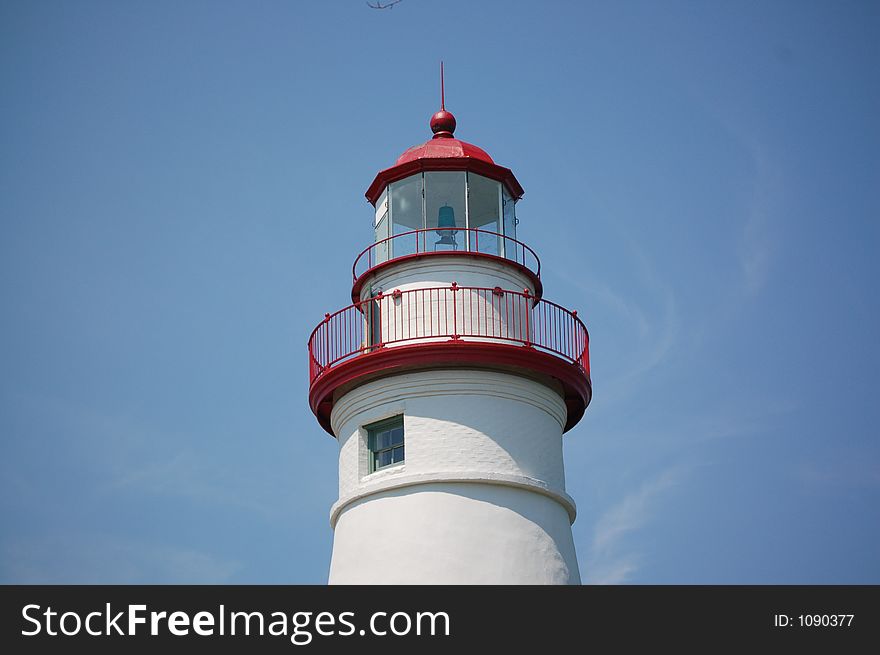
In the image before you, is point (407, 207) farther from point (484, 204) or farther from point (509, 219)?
point (509, 219)

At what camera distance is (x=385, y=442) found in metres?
30.2

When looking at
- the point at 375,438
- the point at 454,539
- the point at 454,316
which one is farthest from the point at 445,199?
the point at 454,539

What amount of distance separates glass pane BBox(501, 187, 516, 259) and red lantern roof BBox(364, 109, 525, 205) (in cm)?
15

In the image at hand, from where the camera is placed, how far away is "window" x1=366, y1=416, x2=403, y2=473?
29984mm

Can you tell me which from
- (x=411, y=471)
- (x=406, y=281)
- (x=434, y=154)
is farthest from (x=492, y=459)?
(x=434, y=154)

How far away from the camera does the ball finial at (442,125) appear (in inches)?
1298

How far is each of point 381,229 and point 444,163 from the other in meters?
1.71

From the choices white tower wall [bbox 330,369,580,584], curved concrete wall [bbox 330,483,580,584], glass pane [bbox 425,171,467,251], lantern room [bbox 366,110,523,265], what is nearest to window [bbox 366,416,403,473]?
white tower wall [bbox 330,369,580,584]

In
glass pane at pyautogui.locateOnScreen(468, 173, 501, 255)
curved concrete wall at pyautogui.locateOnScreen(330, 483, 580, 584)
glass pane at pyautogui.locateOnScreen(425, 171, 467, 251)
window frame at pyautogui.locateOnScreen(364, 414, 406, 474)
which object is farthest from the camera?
glass pane at pyautogui.locateOnScreen(468, 173, 501, 255)

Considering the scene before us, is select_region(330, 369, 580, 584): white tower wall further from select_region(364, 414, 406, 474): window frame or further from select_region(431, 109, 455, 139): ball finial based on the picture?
select_region(431, 109, 455, 139): ball finial

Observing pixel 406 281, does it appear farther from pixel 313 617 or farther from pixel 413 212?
pixel 313 617

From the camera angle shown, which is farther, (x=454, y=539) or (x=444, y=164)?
(x=444, y=164)

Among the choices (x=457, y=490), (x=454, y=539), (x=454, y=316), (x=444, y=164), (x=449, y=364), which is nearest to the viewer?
(x=454, y=539)

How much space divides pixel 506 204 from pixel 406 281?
276 centimetres
